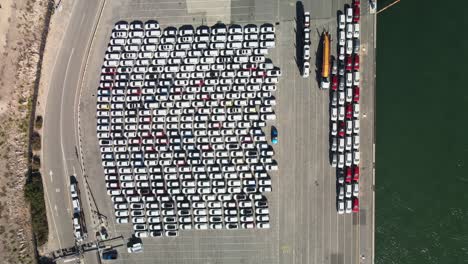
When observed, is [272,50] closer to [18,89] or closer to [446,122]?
[446,122]

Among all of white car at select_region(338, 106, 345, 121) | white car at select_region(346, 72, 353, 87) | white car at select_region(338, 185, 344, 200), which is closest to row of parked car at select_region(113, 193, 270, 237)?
white car at select_region(338, 185, 344, 200)

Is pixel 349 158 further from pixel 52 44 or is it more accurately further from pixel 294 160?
pixel 52 44

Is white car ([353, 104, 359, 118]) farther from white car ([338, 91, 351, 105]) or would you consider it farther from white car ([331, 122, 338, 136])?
white car ([331, 122, 338, 136])

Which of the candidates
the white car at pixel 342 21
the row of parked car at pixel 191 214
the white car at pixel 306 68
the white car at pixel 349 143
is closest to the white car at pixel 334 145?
the white car at pixel 349 143

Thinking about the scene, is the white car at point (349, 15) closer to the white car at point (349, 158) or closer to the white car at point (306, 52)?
the white car at point (306, 52)

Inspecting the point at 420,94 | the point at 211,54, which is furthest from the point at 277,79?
the point at 420,94
